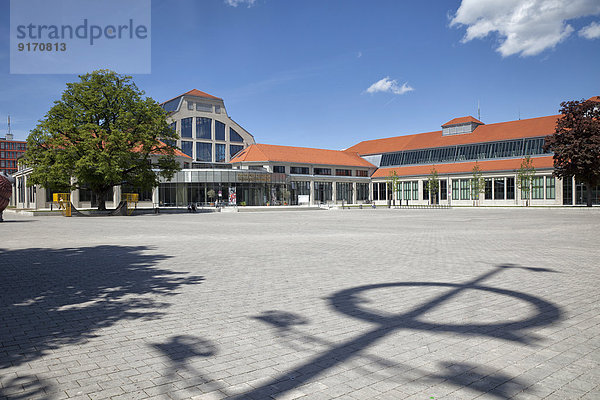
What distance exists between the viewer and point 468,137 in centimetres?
7938

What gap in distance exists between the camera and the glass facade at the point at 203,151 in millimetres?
83062

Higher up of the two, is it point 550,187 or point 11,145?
point 11,145

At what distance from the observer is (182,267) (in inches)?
365

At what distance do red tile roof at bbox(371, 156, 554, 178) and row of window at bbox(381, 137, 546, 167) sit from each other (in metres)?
1.63

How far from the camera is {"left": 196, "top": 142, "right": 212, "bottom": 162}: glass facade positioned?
8306 cm

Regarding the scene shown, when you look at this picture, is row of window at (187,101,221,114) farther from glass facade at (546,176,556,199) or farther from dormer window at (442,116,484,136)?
glass facade at (546,176,556,199)

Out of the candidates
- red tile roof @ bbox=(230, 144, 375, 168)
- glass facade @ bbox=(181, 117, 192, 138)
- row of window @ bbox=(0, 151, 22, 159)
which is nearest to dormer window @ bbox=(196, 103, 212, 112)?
glass facade @ bbox=(181, 117, 192, 138)

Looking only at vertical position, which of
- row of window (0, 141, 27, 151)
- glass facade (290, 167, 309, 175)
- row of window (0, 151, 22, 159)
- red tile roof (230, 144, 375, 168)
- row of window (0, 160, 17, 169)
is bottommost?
glass facade (290, 167, 309, 175)

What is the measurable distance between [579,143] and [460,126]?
36.3 metres

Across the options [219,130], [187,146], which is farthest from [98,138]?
[219,130]

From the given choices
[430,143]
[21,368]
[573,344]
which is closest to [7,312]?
[21,368]

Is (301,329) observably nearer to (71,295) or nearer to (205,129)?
(71,295)

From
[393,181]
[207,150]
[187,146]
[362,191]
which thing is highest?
[187,146]

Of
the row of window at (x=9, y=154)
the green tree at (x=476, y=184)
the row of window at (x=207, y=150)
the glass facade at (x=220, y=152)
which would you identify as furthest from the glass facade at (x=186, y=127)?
the row of window at (x=9, y=154)
